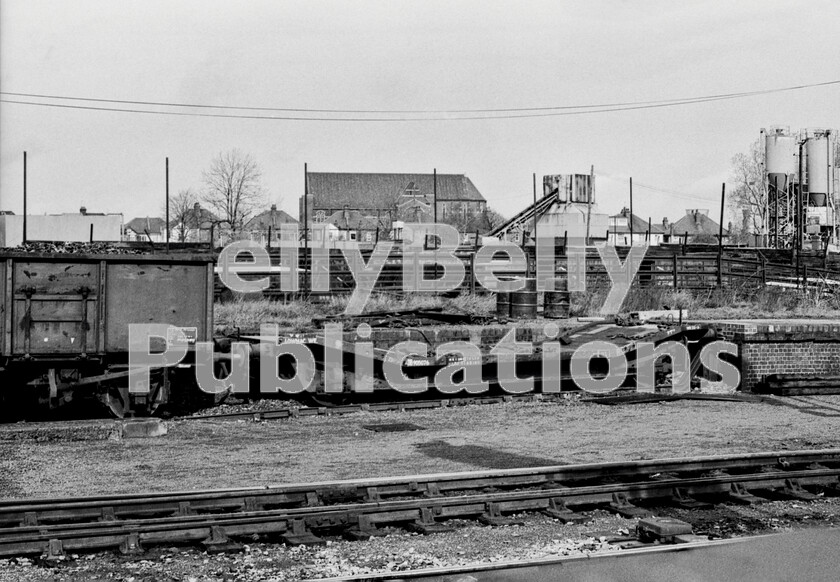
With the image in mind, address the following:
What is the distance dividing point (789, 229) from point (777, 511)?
5552cm

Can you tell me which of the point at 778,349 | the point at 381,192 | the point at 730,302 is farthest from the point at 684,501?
the point at 381,192

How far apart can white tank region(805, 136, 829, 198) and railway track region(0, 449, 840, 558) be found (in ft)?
190

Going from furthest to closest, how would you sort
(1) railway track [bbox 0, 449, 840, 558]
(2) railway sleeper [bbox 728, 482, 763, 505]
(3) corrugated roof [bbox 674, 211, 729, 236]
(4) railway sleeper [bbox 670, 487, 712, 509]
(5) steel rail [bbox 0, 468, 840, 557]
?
(3) corrugated roof [bbox 674, 211, 729, 236] → (2) railway sleeper [bbox 728, 482, 763, 505] → (4) railway sleeper [bbox 670, 487, 712, 509] → (1) railway track [bbox 0, 449, 840, 558] → (5) steel rail [bbox 0, 468, 840, 557]

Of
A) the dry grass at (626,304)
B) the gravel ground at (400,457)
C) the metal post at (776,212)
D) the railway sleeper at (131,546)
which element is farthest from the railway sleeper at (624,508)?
the metal post at (776,212)

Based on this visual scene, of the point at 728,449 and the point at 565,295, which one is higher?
the point at 565,295

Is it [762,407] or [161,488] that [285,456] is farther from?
[762,407]

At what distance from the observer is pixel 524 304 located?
60.7 ft

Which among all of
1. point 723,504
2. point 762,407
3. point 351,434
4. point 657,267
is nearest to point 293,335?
point 351,434

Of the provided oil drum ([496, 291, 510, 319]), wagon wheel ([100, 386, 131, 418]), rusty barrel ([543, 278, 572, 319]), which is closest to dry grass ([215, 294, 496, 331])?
oil drum ([496, 291, 510, 319])

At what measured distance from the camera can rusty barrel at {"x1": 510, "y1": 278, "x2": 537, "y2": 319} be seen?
60.7 ft

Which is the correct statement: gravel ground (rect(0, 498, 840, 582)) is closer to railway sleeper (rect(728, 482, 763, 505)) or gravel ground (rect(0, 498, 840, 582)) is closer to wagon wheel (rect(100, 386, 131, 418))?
railway sleeper (rect(728, 482, 763, 505))

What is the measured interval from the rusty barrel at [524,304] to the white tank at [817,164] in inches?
1936

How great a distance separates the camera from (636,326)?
16.1 m

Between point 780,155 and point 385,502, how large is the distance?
2389 inches
